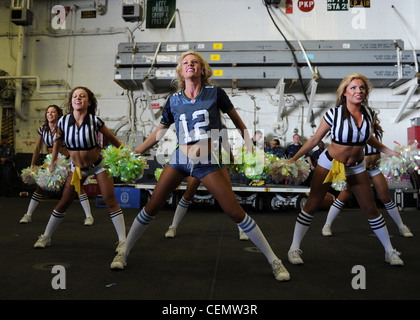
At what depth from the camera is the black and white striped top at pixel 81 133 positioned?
127 inches

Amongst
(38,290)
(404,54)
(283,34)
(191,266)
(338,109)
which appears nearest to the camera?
(38,290)

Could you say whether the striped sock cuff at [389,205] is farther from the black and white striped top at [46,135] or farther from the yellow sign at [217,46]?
the yellow sign at [217,46]

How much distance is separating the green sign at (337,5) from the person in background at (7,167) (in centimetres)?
1062

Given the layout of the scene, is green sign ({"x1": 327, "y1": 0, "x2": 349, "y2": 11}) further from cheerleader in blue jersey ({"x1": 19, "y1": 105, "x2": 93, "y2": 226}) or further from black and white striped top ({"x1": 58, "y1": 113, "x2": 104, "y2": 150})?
black and white striped top ({"x1": 58, "y1": 113, "x2": 104, "y2": 150})

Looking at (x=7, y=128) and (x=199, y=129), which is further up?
(x=7, y=128)

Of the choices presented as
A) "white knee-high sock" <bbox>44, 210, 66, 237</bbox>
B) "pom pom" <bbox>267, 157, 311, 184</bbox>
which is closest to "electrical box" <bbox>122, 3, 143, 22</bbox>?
"white knee-high sock" <bbox>44, 210, 66, 237</bbox>

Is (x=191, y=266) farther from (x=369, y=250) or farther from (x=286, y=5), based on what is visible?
(x=286, y=5)

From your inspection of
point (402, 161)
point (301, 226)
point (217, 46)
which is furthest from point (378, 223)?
point (217, 46)

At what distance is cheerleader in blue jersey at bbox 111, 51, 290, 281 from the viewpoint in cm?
235

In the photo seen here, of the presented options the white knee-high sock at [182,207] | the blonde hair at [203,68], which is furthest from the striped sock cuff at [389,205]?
the blonde hair at [203,68]

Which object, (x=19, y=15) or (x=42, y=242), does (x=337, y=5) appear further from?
(x=42, y=242)

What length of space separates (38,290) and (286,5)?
33.8ft

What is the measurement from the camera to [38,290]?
2.06 meters
